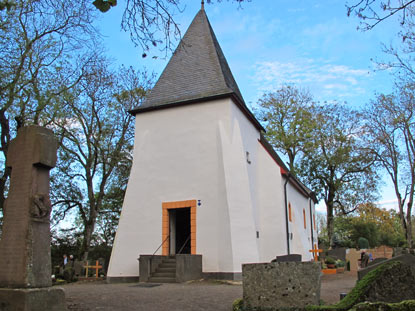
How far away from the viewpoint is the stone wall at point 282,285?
6395 mm

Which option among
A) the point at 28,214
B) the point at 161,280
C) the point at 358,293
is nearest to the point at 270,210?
the point at 161,280

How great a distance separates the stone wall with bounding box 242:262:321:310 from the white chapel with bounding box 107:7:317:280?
877 cm

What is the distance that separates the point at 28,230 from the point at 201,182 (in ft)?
35.2

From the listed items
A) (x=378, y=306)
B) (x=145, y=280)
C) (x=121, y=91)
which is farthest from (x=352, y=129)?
(x=378, y=306)

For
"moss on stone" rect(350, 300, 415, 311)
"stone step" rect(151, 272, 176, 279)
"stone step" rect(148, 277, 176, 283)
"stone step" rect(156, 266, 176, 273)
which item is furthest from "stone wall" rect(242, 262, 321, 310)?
"stone step" rect(156, 266, 176, 273)

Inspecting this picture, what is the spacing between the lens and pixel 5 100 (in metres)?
14.8

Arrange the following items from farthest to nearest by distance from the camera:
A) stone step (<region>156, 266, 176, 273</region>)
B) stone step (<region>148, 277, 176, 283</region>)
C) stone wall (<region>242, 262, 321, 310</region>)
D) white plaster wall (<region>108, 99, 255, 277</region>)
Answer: white plaster wall (<region>108, 99, 255, 277</region>), stone step (<region>156, 266, 176, 273</region>), stone step (<region>148, 277, 176, 283</region>), stone wall (<region>242, 262, 321, 310</region>)

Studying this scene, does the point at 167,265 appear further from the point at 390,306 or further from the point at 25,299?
the point at 390,306

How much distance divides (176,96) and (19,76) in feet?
22.5

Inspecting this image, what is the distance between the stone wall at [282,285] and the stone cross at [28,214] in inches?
139

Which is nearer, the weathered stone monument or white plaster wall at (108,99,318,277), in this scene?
the weathered stone monument

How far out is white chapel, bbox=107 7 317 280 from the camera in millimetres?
16062

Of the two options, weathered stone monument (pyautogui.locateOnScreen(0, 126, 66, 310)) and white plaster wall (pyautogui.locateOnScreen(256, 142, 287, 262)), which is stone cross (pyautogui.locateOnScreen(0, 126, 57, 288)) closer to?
weathered stone monument (pyautogui.locateOnScreen(0, 126, 66, 310))

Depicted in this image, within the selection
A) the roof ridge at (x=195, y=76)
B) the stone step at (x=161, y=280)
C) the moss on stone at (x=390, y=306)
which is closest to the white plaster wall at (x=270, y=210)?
the roof ridge at (x=195, y=76)
